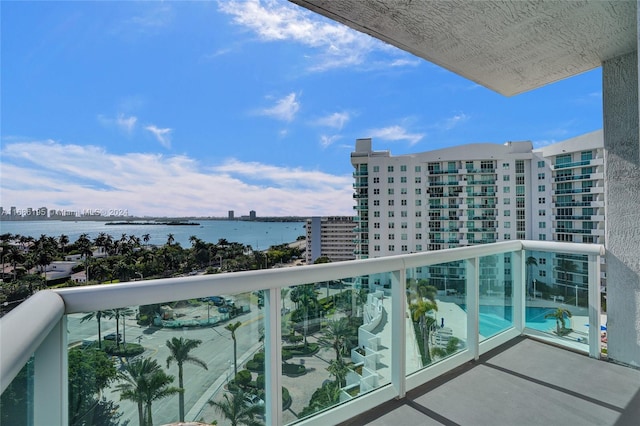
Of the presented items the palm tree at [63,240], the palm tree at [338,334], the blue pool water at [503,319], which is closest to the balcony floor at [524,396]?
the blue pool water at [503,319]

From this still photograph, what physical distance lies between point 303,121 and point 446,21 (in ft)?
146

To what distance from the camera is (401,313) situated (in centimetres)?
208

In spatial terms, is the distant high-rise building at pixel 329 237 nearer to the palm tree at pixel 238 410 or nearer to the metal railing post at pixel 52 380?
the palm tree at pixel 238 410

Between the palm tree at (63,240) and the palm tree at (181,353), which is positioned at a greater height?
the palm tree at (181,353)

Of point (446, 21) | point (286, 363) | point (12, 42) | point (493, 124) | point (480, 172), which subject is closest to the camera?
point (286, 363)

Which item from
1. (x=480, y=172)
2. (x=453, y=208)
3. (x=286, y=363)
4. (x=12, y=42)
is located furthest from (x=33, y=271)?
(x=480, y=172)

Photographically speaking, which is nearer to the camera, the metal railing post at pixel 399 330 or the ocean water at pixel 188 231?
the metal railing post at pixel 399 330

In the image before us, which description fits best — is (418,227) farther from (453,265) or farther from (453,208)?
(453,265)

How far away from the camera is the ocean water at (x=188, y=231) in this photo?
2803 cm

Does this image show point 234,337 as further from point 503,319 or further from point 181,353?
point 503,319

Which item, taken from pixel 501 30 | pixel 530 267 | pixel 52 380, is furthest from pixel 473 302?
pixel 52 380

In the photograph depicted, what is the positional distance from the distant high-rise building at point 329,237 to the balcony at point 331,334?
41332mm

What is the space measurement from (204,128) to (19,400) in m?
49.2

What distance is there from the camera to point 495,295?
282cm
